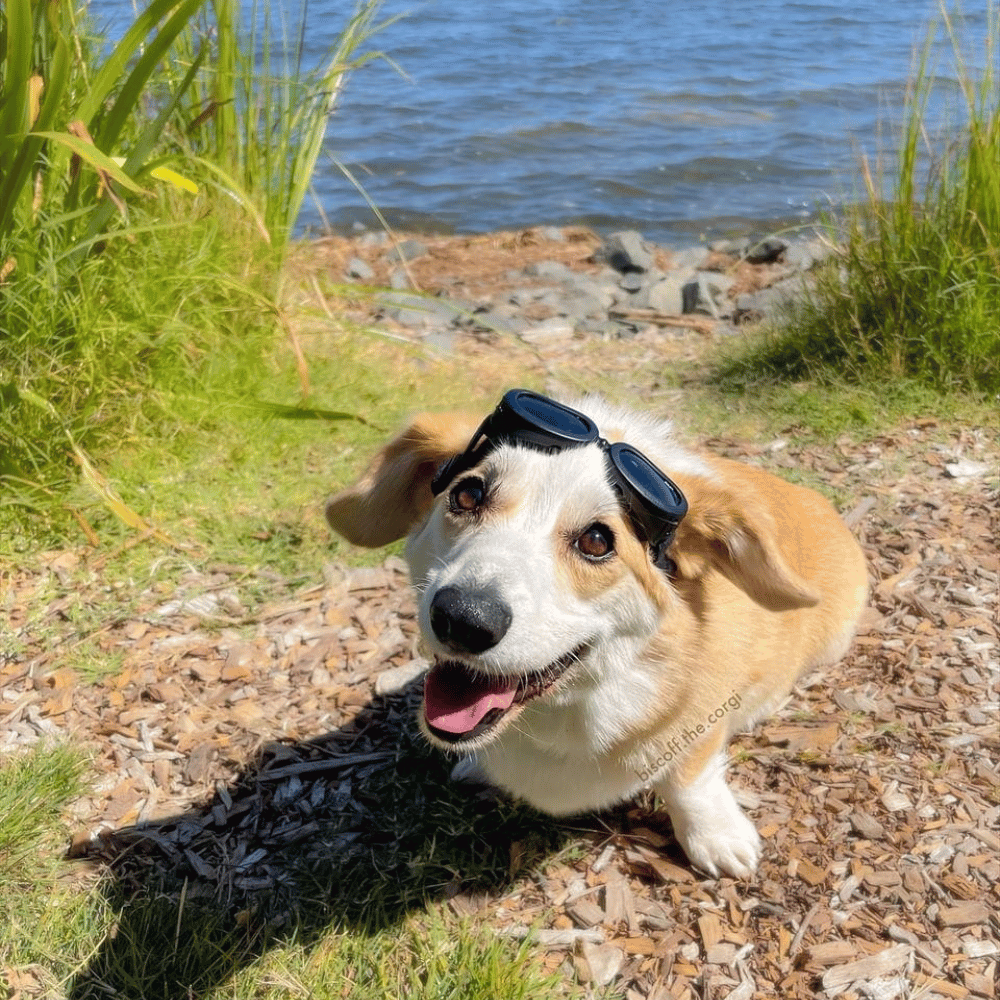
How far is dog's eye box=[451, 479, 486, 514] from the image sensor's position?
228cm

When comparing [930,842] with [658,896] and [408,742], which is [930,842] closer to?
[658,896]

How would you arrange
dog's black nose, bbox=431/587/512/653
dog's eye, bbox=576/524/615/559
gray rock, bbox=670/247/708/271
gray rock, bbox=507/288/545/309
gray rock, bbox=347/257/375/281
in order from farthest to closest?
gray rock, bbox=670/247/708/271
gray rock, bbox=347/257/375/281
gray rock, bbox=507/288/545/309
dog's eye, bbox=576/524/615/559
dog's black nose, bbox=431/587/512/653

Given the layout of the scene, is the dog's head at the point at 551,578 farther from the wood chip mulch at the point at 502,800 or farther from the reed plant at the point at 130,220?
the reed plant at the point at 130,220

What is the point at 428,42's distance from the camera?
15164mm

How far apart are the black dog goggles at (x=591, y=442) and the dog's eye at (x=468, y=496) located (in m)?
0.07

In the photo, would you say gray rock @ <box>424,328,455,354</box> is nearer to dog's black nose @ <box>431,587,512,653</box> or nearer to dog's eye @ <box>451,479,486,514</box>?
dog's eye @ <box>451,479,486,514</box>

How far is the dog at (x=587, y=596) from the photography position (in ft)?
6.97

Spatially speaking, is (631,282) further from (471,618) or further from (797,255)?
(471,618)

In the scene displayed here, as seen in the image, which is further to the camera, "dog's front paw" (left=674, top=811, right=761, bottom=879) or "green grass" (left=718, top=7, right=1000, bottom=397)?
"green grass" (left=718, top=7, right=1000, bottom=397)

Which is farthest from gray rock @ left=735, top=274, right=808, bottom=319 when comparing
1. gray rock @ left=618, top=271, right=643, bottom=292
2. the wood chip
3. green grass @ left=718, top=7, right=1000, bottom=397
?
the wood chip

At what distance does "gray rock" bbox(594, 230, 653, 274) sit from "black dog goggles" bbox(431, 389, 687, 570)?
6.48 meters

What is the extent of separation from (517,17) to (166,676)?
16.3 meters

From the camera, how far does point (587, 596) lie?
2209mm

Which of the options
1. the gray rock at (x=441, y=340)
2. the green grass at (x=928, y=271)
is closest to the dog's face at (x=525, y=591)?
the green grass at (x=928, y=271)
